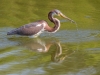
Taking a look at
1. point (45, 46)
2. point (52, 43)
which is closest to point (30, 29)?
point (52, 43)

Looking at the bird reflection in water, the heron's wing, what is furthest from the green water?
the heron's wing

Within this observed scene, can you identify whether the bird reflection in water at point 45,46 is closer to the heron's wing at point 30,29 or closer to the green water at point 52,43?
the green water at point 52,43

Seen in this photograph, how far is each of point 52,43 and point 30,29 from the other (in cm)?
84

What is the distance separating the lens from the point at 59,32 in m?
13.8

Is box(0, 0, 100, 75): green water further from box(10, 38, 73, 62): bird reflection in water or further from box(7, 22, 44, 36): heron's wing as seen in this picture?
box(7, 22, 44, 36): heron's wing

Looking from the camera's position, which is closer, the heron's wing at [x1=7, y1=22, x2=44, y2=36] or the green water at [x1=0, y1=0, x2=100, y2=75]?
the green water at [x1=0, y1=0, x2=100, y2=75]

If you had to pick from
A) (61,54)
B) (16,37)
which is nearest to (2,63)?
(61,54)

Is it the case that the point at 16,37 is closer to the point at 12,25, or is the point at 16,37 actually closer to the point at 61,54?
the point at 12,25

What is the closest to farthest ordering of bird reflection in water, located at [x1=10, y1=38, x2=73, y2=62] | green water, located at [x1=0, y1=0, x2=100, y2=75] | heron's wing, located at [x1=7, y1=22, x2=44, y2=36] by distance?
1. green water, located at [x1=0, y1=0, x2=100, y2=75]
2. bird reflection in water, located at [x1=10, y1=38, x2=73, y2=62]
3. heron's wing, located at [x1=7, y1=22, x2=44, y2=36]

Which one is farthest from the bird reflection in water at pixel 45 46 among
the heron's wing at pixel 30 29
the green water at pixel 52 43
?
the heron's wing at pixel 30 29

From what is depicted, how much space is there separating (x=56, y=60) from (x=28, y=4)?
617 cm

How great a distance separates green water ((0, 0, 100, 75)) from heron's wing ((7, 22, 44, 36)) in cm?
A: 19

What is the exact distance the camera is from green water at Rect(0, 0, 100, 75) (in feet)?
34.6

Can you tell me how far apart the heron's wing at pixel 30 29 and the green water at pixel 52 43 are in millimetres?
192
